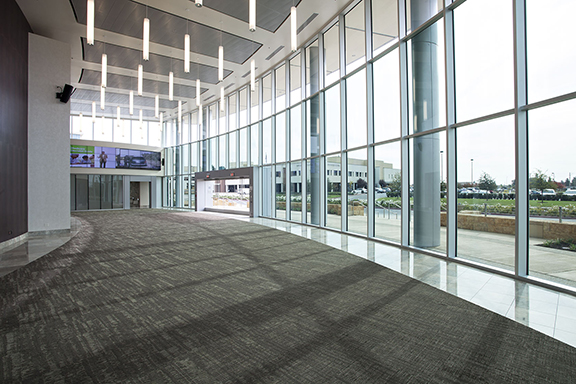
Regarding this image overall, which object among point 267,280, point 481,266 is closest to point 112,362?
point 267,280

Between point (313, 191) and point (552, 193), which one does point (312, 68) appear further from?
point (552, 193)

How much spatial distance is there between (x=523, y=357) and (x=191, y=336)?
278cm

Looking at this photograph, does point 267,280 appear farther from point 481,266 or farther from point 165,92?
point 165,92

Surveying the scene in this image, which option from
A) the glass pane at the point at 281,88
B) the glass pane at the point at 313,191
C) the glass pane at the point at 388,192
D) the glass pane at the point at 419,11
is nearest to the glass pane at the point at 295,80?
the glass pane at the point at 281,88

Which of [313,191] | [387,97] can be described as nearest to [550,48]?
[387,97]

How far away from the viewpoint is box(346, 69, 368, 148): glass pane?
8.72 metres

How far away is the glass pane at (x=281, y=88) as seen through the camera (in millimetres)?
13325

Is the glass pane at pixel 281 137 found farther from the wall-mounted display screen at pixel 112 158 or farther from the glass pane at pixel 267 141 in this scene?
the wall-mounted display screen at pixel 112 158

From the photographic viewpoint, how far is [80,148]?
21.0 m

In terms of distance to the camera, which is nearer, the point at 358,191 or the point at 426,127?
the point at 426,127

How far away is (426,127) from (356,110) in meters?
2.78

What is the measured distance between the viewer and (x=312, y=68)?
36.4 ft

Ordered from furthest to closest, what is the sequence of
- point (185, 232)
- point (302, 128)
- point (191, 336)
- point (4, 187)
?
point (302, 128)
point (185, 232)
point (4, 187)
point (191, 336)

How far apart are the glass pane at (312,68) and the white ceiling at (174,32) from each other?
39cm
